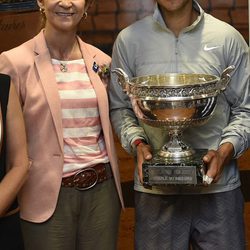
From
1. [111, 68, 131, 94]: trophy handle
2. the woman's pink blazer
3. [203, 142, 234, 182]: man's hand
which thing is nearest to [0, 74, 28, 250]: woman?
the woman's pink blazer

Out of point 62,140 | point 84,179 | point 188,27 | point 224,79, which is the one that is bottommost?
point 84,179

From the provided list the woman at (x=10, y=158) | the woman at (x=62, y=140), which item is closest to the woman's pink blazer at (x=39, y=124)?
the woman at (x=62, y=140)

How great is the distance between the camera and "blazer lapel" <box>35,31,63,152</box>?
1.71 meters

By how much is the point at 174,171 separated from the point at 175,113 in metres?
0.16

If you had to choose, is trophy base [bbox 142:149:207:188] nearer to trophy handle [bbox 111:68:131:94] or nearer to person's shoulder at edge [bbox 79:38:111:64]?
trophy handle [bbox 111:68:131:94]

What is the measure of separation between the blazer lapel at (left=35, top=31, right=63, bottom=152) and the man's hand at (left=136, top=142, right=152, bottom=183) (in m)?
0.22

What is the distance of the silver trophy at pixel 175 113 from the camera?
1604 mm

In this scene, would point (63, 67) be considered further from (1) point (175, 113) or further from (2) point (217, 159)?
(2) point (217, 159)

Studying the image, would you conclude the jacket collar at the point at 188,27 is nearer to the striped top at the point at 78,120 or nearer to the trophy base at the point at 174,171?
the striped top at the point at 78,120

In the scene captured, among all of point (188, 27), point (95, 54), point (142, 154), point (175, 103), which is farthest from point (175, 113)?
point (95, 54)

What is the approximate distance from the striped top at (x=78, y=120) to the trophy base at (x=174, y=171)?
0.66ft

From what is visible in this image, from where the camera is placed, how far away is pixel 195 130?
1.77 metres

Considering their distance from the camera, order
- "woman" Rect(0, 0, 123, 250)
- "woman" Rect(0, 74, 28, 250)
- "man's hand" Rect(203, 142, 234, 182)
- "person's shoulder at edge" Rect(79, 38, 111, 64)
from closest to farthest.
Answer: "woman" Rect(0, 74, 28, 250) < "man's hand" Rect(203, 142, 234, 182) < "woman" Rect(0, 0, 123, 250) < "person's shoulder at edge" Rect(79, 38, 111, 64)

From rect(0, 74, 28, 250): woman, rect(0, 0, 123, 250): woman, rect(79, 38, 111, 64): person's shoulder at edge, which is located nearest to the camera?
rect(0, 74, 28, 250): woman
